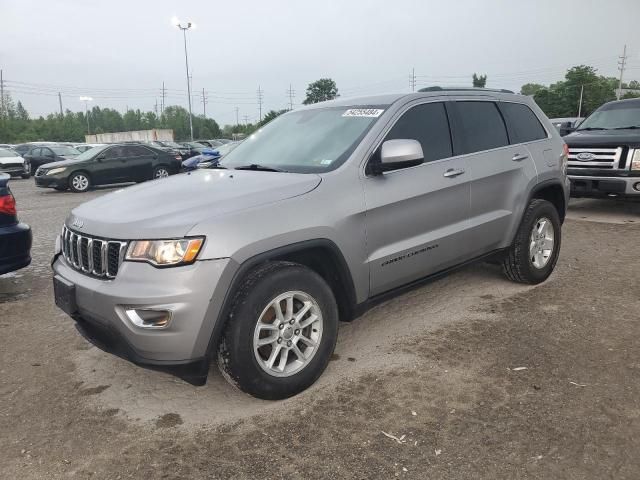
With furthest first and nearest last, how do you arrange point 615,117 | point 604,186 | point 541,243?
point 615,117
point 604,186
point 541,243

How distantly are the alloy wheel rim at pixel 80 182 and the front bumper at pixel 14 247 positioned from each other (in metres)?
11.7

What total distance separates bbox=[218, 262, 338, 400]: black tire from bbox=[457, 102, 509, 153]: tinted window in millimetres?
1894

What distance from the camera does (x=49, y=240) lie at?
7969 millimetres

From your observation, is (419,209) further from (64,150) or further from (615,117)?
(64,150)

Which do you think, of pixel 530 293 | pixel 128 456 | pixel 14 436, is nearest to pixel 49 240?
pixel 14 436

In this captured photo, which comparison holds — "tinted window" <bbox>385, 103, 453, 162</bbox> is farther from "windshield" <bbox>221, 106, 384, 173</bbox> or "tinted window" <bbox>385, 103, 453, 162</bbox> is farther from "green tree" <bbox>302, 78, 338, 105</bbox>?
"green tree" <bbox>302, 78, 338, 105</bbox>

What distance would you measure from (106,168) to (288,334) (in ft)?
48.7

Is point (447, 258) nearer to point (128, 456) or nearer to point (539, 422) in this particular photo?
point (539, 422)

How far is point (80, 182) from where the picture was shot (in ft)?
52.0

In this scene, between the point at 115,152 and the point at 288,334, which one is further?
the point at 115,152

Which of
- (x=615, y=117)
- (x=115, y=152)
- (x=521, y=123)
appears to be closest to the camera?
(x=521, y=123)

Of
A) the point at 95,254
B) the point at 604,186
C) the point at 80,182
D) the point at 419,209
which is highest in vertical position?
the point at 419,209

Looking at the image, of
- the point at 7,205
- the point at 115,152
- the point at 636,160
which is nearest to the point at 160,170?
Answer: the point at 115,152

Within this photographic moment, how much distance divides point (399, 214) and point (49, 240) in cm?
642
